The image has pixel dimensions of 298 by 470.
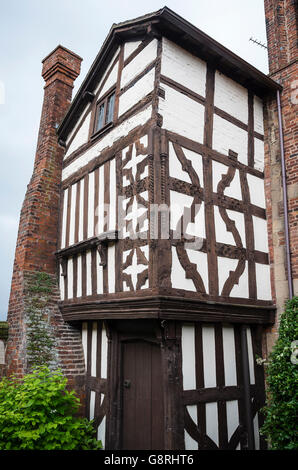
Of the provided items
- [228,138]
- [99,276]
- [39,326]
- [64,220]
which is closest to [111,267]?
[99,276]

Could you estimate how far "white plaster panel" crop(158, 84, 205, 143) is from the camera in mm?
5336

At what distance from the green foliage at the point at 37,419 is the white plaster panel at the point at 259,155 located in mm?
5092

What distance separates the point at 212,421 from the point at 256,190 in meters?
3.94

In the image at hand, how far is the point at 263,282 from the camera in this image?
245 inches

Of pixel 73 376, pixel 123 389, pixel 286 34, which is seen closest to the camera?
pixel 123 389

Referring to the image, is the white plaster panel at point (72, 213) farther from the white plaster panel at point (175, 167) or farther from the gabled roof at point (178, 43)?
the white plaster panel at point (175, 167)

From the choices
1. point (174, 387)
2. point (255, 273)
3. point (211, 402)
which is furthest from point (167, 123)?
point (211, 402)

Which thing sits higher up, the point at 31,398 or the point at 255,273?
the point at 255,273

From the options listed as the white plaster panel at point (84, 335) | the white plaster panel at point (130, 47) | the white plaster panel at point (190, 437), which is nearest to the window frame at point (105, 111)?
the white plaster panel at point (130, 47)

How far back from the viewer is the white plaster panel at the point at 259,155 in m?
6.68

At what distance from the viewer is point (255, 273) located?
6.10 metres

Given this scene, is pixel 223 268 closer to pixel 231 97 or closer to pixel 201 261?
pixel 201 261

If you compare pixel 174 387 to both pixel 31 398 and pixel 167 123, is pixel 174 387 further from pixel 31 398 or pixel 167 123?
pixel 167 123

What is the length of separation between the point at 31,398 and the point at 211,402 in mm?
2592
